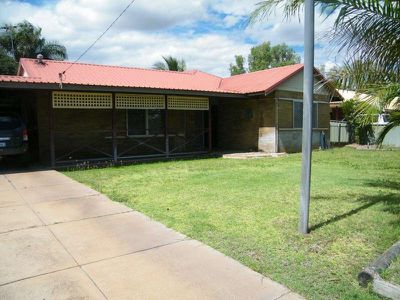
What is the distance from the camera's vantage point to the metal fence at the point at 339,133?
21141 mm

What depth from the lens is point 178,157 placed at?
14898 mm

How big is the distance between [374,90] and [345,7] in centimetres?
135

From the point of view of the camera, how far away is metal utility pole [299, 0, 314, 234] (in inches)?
194

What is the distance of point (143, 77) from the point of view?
16984 mm

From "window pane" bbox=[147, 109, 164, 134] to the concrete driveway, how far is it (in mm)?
9302

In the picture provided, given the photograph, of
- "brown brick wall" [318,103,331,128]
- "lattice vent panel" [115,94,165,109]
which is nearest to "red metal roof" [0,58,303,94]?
"lattice vent panel" [115,94,165,109]

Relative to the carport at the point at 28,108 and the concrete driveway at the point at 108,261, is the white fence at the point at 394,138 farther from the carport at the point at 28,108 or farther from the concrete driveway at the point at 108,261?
the concrete driveway at the point at 108,261

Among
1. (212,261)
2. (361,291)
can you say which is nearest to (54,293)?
(212,261)

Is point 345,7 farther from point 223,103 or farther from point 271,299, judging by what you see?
point 223,103

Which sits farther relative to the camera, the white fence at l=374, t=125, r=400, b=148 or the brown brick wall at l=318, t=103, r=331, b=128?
the white fence at l=374, t=125, r=400, b=148

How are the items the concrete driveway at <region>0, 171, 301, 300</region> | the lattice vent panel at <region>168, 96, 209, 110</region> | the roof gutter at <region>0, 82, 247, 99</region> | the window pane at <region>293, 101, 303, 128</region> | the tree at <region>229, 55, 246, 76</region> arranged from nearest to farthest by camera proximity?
the concrete driveway at <region>0, 171, 301, 300</region>, the roof gutter at <region>0, 82, 247, 99</region>, the lattice vent panel at <region>168, 96, 209, 110</region>, the window pane at <region>293, 101, 303, 128</region>, the tree at <region>229, 55, 246, 76</region>

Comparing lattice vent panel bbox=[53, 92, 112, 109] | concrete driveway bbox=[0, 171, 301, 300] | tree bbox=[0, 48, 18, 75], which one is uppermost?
tree bbox=[0, 48, 18, 75]

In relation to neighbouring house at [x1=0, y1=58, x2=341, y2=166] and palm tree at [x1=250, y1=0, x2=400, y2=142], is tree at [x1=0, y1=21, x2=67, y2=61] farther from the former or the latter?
palm tree at [x1=250, y1=0, x2=400, y2=142]

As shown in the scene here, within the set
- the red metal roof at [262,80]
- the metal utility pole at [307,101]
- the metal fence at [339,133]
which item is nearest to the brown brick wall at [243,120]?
the red metal roof at [262,80]
